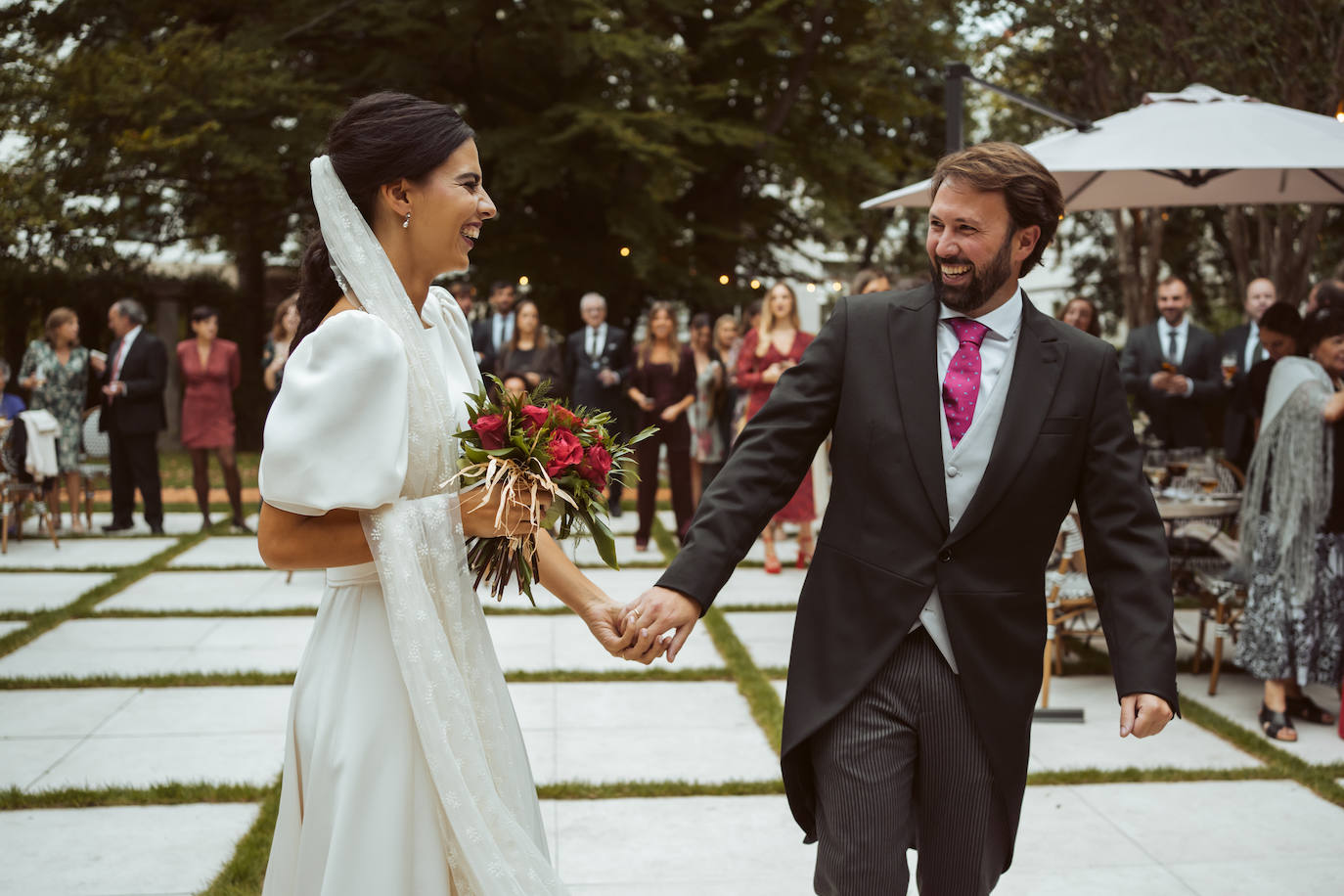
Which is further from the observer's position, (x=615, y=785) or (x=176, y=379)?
(x=176, y=379)

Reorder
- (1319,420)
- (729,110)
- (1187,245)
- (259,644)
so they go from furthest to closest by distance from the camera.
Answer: (1187,245) < (729,110) < (259,644) < (1319,420)

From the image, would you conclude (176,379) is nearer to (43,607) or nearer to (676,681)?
(43,607)

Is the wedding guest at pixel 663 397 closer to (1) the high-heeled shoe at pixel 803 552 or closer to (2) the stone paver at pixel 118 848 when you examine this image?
(1) the high-heeled shoe at pixel 803 552

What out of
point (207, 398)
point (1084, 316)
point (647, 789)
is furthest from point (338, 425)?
point (207, 398)

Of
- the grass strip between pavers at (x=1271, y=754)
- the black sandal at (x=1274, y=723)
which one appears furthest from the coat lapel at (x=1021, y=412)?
the black sandal at (x=1274, y=723)

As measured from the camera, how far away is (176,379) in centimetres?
2206

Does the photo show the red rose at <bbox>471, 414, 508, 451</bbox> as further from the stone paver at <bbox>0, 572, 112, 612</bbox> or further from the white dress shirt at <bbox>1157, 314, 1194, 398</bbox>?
the white dress shirt at <bbox>1157, 314, 1194, 398</bbox>

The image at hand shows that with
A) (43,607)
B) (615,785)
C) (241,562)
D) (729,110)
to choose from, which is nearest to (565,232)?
(729,110)

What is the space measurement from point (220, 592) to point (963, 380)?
757 cm

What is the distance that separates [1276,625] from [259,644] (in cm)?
557

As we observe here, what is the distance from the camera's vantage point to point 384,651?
244 cm

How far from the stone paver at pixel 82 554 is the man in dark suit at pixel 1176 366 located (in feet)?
26.6

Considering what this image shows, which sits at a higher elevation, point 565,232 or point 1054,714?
point 565,232

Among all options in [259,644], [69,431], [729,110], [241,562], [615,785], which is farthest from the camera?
[729,110]
